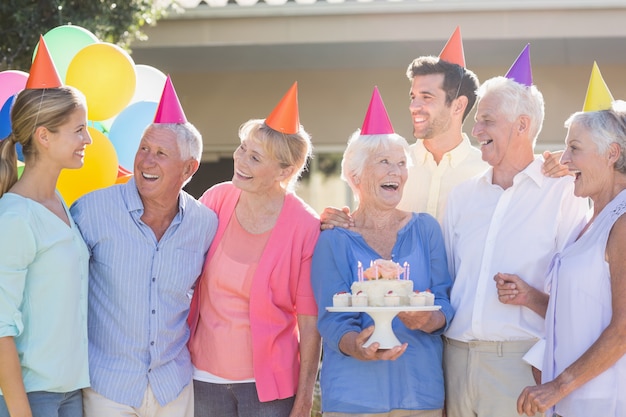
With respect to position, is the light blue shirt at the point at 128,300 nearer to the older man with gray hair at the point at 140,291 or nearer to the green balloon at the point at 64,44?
the older man with gray hair at the point at 140,291

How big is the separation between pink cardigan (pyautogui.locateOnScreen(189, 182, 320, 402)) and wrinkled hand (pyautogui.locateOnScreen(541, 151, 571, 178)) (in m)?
1.04

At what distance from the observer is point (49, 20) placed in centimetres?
682

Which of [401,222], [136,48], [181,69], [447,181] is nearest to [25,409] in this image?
[401,222]

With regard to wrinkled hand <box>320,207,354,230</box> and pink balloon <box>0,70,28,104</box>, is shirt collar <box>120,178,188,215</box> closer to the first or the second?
wrinkled hand <box>320,207,354,230</box>

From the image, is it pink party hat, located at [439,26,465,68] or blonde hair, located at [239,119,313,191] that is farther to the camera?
pink party hat, located at [439,26,465,68]

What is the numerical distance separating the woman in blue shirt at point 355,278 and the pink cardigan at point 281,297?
10 centimetres

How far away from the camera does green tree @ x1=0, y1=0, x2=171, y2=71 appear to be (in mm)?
6703

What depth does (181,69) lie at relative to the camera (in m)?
9.32

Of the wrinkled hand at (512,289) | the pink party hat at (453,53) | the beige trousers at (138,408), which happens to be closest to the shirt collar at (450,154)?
the pink party hat at (453,53)

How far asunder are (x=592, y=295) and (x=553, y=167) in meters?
0.71

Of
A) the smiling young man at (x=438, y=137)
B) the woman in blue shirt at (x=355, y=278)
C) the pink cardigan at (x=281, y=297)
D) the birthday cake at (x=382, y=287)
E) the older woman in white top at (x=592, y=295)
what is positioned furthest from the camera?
the smiling young man at (x=438, y=137)

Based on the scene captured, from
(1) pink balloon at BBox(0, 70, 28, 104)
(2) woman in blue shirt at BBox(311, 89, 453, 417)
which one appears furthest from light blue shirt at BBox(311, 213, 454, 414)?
(1) pink balloon at BBox(0, 70, 28, 104)

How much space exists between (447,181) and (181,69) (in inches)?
200

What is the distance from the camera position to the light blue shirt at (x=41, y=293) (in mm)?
3467
